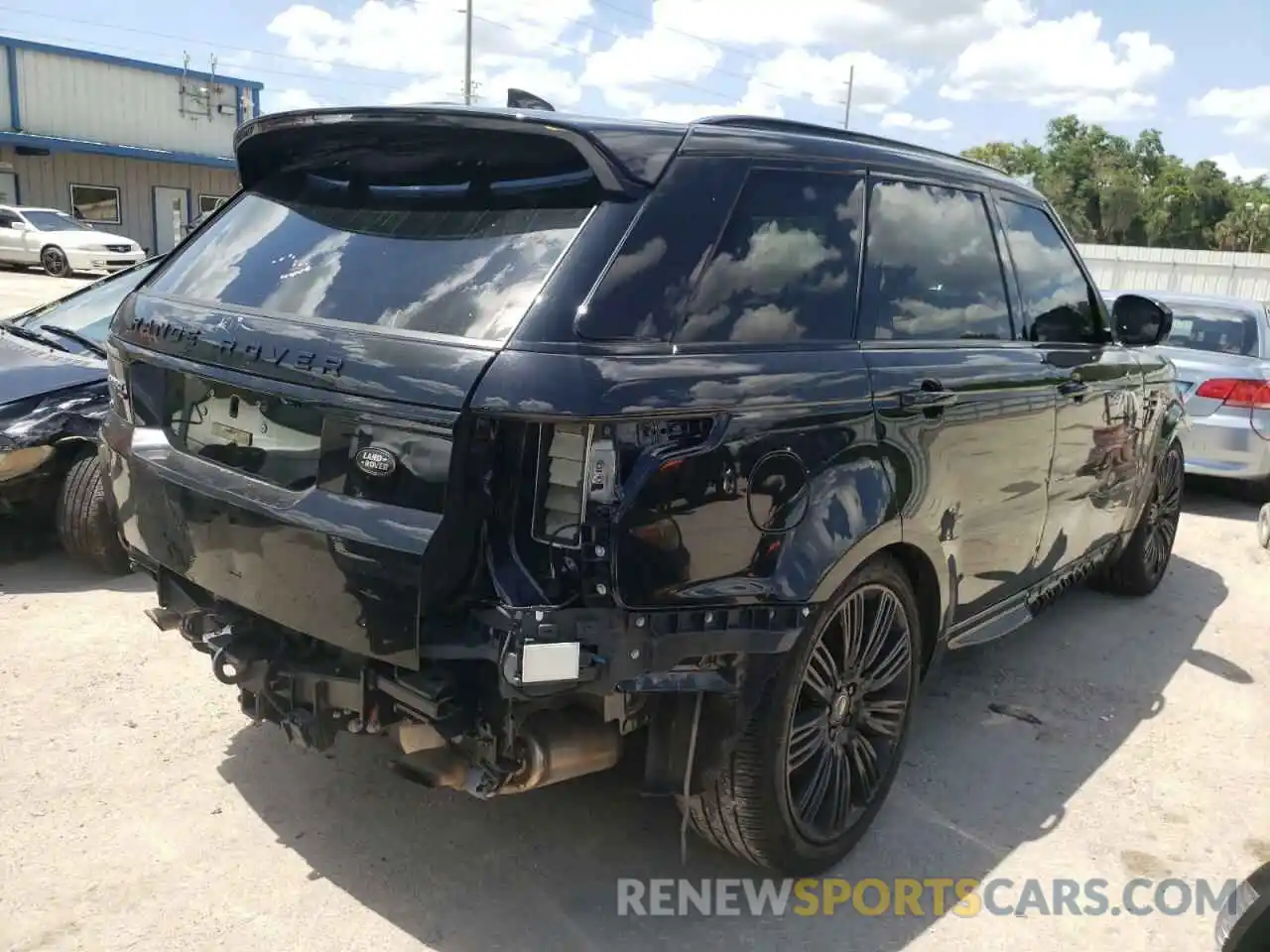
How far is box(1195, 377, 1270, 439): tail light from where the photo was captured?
7371 mm

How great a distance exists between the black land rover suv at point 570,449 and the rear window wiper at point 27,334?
262 cm

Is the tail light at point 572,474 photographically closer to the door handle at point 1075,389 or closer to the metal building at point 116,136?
the door handle at point 1075,389

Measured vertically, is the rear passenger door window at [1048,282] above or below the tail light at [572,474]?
above

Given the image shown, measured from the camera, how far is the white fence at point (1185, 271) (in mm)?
26859

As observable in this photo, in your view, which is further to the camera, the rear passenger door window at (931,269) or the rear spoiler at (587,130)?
the rear passenger door window at (931,269)

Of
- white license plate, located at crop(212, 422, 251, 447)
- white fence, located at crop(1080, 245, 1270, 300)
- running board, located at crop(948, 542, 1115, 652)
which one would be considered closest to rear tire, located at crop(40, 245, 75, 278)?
white license plate, located at crop(212, 422, 251, 447)

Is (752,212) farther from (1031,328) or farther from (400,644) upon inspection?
(1031,328)

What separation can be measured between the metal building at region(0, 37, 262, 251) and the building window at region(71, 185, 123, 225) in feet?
0.08

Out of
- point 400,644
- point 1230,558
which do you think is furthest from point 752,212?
point 1230,558

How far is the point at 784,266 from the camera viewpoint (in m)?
2.74

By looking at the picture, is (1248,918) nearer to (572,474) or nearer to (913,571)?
(913,571)

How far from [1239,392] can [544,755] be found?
22.5ft

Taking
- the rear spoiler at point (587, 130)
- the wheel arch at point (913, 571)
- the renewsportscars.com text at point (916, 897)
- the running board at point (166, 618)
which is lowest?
the renewsportscars.com text at point (916, 897)

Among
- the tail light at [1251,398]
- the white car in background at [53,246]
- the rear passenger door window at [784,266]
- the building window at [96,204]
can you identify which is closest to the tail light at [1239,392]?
the tail light at [1251,398]
